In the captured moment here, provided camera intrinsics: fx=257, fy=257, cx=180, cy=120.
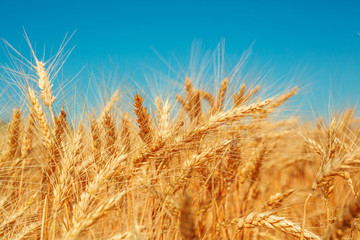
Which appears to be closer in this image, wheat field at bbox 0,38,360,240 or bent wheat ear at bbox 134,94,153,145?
wheat field at bbox 0,38,360,240

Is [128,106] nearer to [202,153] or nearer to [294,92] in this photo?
[202,153]

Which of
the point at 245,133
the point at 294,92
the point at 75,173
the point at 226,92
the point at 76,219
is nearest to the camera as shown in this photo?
the point at 76,219

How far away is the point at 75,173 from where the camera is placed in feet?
4.30

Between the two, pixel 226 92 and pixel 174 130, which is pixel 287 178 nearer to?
pixel 226 92

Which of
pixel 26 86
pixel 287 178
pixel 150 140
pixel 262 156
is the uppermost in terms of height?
pixel 26 86

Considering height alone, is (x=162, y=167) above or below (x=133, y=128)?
below

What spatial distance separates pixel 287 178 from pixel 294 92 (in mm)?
1329

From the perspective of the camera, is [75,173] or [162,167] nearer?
[75,173]

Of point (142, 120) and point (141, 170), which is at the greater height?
point (142, 120)

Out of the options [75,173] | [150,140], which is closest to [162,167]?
[150,140]

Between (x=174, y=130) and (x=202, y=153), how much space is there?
0.71 feet

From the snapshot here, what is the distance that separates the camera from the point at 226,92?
6.99ft

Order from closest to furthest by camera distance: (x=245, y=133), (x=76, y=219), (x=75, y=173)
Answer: (x=76, y=219)
(x=75, y=173)
(x=245, y=133)

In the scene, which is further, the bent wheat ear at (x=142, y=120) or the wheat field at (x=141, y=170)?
the bent wheat ear at (x=142, y=120)
